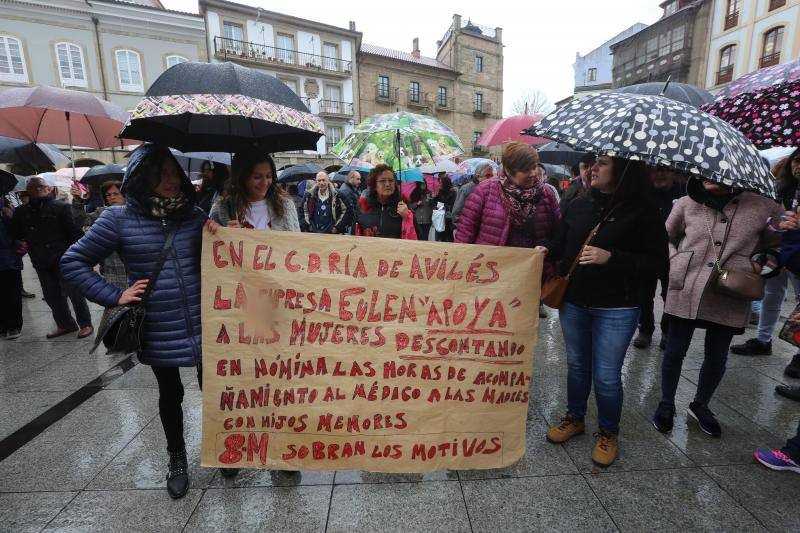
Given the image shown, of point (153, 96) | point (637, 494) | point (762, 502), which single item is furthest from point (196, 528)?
point (762, 502)

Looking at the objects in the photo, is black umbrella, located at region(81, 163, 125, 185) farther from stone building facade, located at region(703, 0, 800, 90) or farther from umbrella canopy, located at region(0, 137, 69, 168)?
stone building facade, located at region(703, 0, 800, 90)

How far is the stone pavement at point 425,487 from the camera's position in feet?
6.59

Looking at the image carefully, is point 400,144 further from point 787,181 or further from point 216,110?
point 787,181

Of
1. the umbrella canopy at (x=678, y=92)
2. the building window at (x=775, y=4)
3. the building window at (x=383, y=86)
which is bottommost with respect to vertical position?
the umbrella canopy at (x=678, y=92)

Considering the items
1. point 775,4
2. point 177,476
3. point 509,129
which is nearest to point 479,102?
point 775,4

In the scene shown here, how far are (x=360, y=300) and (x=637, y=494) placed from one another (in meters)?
1.85

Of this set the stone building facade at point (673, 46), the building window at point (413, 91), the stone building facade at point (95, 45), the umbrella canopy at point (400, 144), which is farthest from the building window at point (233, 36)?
the umbrella canopy at point (400, 144)

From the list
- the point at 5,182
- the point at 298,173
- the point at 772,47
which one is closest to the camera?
the point at 5,182

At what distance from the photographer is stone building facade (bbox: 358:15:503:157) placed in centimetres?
3056

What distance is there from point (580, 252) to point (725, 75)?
27944mm

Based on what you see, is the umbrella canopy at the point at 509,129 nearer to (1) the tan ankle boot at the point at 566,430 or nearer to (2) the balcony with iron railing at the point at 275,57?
(1) the tan ankle boot at the point at 566,430

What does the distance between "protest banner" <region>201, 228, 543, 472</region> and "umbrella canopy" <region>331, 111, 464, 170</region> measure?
167 cm

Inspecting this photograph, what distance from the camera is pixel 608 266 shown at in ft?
7.18

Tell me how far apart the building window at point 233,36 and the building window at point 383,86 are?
9987 mm
